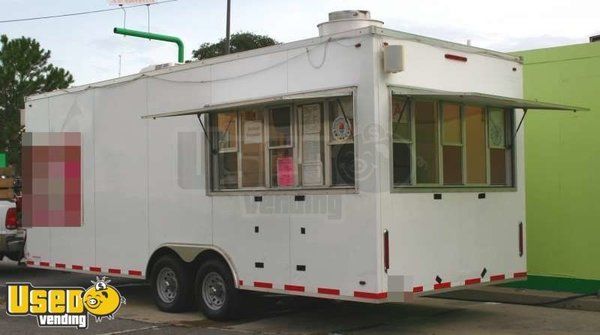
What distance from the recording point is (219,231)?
371 inches

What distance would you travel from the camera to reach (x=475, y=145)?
9219 mm

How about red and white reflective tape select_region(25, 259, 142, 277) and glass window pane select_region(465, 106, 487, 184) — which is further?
red and white reflective tape select_region(25, 259, 142, 277)

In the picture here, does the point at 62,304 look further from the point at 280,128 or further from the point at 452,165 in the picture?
the point at 452,165

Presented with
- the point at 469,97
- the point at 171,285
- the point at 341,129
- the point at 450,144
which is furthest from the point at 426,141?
the point at 171,285

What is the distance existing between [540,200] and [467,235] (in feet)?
9.61

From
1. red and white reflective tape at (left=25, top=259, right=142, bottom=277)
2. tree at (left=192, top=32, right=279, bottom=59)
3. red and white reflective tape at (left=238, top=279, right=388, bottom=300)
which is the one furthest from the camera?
tree at (left=192, top=32, right=279, bottom=59)

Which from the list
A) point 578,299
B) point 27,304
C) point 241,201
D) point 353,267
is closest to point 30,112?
point 27,304

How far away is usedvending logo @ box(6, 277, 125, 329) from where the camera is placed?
336 inches

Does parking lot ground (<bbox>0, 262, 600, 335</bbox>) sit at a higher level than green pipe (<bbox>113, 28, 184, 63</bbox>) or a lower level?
lower

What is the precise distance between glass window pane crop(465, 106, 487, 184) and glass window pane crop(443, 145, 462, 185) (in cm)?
16

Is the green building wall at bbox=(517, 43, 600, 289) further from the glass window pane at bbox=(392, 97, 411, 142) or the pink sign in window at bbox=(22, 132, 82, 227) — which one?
the pink sign in window at bbox=(22, 132, 82, 227)

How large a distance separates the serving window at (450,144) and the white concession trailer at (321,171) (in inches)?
0.8

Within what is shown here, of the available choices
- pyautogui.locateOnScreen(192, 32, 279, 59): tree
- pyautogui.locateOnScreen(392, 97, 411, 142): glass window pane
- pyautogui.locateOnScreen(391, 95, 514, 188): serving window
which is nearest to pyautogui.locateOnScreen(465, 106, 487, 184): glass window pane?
pyautogui.locateOnScreen(391, 95, 514, 188): serving window

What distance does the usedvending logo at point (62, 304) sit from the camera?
852 centimetres
